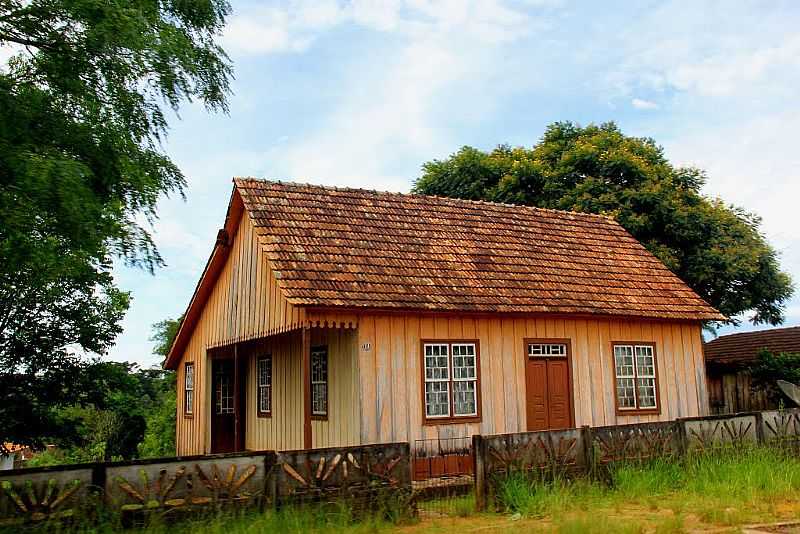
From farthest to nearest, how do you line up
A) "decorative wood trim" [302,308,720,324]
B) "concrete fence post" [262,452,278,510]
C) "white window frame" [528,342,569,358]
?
"white window frame" [528,342,569,358] < "decorative wood trim" [302,308,720,324] < "concrete fence post" [262,452,278,510]

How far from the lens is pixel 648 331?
1766cm

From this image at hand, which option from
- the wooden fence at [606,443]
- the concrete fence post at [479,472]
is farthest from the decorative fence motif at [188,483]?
the wooden fence at [606,443]

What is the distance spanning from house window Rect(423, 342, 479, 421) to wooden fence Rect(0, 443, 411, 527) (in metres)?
3.84

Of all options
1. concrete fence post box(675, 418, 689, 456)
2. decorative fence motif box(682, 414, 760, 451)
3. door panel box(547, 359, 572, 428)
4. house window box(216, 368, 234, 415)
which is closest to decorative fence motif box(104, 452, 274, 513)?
concrete fence post box(675, 418, 689, 456)

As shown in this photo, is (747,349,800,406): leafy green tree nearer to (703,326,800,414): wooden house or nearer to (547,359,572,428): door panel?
(703,326,800,414): wooden house

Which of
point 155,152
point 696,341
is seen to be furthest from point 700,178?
point 155,152

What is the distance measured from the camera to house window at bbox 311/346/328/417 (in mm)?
15188

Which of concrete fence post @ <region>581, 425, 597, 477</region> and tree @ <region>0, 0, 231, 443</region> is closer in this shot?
tree @ <region>0, 0, 231, 443</region>

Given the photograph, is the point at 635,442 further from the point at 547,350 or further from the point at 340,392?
the point at 340,392

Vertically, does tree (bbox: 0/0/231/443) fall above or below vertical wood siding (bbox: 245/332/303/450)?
above

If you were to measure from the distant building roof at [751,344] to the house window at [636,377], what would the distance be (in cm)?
842

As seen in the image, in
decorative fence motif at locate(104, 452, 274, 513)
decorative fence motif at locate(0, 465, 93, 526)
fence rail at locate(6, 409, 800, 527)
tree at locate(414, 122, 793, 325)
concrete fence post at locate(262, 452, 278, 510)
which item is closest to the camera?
decorative fence motif at locate(0, 465, 93, 526)

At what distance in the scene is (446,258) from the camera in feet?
54.0

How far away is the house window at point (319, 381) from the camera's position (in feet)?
49.8
